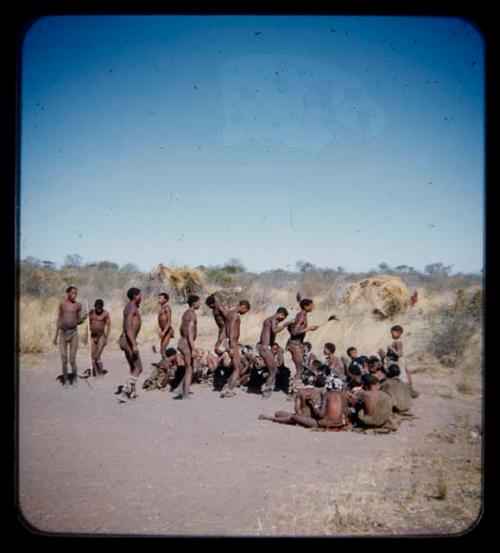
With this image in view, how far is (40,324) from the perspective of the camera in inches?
563

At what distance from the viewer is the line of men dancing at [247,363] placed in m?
7.30

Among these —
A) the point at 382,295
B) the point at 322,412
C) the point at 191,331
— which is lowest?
the point at 322,412

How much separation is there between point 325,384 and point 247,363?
2.19 meters

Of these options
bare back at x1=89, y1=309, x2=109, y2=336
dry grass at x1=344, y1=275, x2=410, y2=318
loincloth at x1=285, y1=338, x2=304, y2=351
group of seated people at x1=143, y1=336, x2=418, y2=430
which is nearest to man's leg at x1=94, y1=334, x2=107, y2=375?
bare back at x1=89, y1=309, x2=109, y2=336

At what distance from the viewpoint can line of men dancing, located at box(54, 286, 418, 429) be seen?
730 cm

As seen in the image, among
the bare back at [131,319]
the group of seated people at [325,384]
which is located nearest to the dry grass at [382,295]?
the group of seated people at [325,384]

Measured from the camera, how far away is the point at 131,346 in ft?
27.1

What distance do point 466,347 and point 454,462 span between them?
617cm

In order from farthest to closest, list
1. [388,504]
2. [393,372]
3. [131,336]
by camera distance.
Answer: [131,336] < [393,372] < [388,504]

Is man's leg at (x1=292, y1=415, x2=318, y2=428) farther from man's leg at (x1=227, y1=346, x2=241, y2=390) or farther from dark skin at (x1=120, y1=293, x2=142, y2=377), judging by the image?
dark skin at (x1=120, y1=293, x2=142, y2=377)

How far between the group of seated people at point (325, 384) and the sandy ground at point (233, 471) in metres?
0.27

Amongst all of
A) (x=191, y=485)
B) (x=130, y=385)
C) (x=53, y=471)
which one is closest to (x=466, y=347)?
(x=130, y=385)

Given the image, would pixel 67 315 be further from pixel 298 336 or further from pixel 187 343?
pixel 298 336

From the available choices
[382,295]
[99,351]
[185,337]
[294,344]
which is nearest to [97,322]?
[99,351]
